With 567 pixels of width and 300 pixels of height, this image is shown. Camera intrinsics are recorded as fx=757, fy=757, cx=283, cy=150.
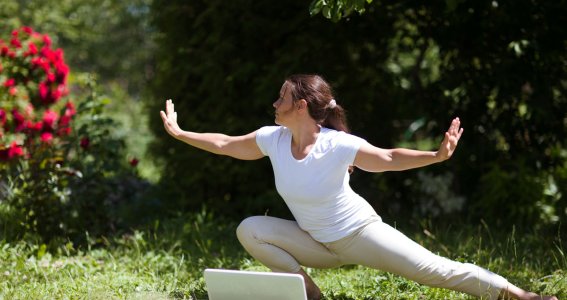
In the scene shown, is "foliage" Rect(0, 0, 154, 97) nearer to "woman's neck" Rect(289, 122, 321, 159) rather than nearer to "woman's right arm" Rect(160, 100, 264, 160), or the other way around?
"woman's right arm" Rect(160, 100, 264, 160)

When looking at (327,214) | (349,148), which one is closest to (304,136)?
(349,148)

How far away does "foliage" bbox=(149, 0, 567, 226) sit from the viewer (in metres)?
5.55

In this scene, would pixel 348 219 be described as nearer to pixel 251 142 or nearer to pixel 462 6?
pixel 251 142

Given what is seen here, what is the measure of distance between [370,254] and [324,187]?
391 mm

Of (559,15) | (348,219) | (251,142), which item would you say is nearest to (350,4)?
(251,142)

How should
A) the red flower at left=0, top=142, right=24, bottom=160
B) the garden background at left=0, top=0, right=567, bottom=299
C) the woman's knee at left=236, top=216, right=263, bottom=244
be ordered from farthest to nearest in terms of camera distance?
the red flower at left=0, top=142, right=24, bottom=160 < the garden background at left=0, top=0, right=567, bottom=299 < the woman's knee at left=236, top=216, right=263, bottom=244

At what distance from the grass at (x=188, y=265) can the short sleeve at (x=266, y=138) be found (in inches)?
32.2

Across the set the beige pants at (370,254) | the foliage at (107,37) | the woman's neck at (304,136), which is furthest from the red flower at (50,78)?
the foliage at (107,37)

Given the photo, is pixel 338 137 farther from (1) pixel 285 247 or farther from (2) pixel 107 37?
(2) pixel 107 37

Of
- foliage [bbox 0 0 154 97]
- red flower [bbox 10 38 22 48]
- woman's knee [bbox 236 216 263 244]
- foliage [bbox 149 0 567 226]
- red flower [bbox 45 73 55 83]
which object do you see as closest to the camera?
Result: woman's knee [bbox 236 216 263 244]

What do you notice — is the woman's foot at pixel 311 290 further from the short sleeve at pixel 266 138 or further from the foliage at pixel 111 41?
the foliage at pixel 111 41

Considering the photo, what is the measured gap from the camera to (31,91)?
20.8ft

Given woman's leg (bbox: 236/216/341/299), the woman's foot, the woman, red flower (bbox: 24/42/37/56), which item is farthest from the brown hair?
red flower (bbox: 24/42/37/56)

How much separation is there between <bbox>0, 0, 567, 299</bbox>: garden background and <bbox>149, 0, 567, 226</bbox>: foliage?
0.05 feet
